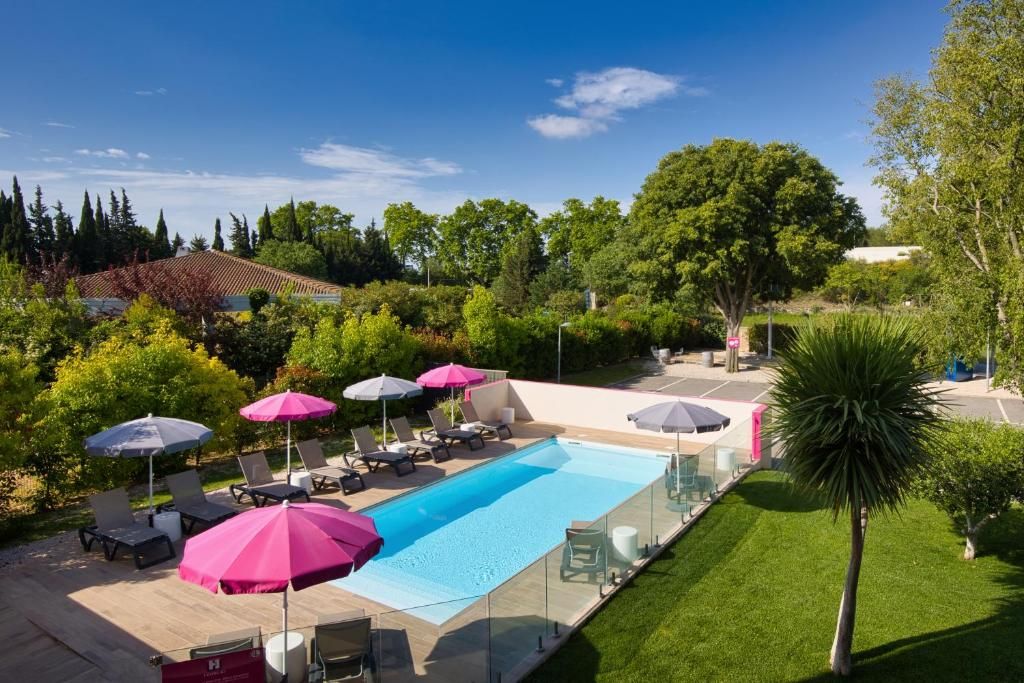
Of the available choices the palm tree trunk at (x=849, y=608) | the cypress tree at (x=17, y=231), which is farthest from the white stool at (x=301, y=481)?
the cypress tree at (x=17, y=231)

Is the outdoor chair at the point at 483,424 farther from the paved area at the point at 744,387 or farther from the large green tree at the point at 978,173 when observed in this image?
the large green tree at the point at 978,173

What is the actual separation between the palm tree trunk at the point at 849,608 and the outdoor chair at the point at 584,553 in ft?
9.87

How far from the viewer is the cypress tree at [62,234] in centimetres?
4724

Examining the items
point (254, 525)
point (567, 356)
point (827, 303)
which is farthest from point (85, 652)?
point (827, 303)

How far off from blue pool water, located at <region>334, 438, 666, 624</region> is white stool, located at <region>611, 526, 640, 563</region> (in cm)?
238

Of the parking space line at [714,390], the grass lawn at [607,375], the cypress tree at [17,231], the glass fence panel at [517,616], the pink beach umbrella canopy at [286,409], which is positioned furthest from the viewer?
the cypress tree at [17,231]

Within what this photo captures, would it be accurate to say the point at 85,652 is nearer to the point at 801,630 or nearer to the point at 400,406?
the point at 801,630

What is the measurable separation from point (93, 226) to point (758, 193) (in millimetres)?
53220

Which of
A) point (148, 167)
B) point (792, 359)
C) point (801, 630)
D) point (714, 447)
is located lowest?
point (801, 630)

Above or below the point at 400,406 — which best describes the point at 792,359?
above

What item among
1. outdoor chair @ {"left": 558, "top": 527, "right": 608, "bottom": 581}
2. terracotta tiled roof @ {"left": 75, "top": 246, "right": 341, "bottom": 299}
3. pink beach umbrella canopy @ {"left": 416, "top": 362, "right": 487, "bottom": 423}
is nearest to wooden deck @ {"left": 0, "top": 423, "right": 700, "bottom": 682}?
outdoor chair @ {"left": 558, "top": 527, "right": 608, "bottom": 581}

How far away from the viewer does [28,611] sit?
777 centimetres

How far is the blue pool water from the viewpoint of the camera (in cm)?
963

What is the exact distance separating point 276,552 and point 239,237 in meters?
71.4
